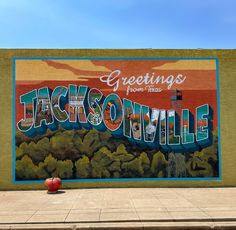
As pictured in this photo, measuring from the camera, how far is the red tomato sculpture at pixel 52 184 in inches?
599

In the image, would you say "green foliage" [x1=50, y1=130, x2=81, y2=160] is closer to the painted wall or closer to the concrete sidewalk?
the painted wall

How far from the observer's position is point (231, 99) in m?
17.0

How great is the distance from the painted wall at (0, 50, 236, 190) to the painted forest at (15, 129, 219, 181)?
0.15 ft

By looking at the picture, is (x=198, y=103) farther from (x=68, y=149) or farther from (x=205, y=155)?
(x=68, y=149)

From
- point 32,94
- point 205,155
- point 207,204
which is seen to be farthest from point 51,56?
point 207,204

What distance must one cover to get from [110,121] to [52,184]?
3.81m

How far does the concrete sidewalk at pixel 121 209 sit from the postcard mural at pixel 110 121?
1.17 meters

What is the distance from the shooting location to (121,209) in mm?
11547

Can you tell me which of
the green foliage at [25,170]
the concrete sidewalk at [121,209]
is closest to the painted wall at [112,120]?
the green foliage at [25,170]

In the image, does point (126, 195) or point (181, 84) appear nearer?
point (126, 195)

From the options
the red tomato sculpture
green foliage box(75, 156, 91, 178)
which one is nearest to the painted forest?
green foliage box(75, 156, 91, 178)

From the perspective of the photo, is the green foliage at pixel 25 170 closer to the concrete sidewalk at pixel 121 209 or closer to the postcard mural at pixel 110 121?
the postcard mural at pixel 110 121

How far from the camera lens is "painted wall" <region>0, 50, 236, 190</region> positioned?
54.3 feet

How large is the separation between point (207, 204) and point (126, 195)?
3374 mm
